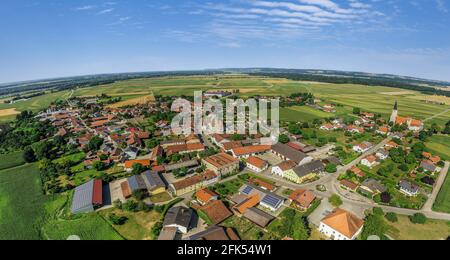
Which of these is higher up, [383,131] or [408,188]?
[383,131]

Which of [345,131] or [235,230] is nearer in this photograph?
[235,230]

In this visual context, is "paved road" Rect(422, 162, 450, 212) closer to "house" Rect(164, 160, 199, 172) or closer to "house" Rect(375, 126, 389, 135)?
"house" Rect(375, 126, 389, 135)

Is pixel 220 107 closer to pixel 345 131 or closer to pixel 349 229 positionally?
pixel 345 131

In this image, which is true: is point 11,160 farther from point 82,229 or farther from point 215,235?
point 215,235

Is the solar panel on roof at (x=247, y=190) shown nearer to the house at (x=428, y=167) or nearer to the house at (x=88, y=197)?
the house at (x=88, y=197)

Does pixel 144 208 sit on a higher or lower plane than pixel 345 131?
lower

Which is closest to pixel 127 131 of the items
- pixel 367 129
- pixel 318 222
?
pixel 318 222

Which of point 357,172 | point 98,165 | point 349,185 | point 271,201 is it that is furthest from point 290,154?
point 98,165
